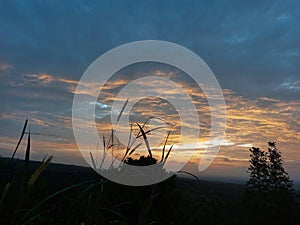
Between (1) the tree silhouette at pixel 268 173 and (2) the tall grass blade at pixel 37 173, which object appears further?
(1) the tree silhouette at pixel 268 173

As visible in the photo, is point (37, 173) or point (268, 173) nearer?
point (37, 173)

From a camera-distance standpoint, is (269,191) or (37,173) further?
(269,191)

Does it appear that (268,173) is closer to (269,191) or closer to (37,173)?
(269,191)

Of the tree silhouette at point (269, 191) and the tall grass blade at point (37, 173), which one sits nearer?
the tall grass blade at point (37, 173)

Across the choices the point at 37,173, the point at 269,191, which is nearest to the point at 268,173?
the point at 269,191

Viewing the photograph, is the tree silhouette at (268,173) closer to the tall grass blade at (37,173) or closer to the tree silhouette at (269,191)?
the tree silhouette at (269,191)

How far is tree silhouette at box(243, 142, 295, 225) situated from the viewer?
2501 cm

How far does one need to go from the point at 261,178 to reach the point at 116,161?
27.1 m

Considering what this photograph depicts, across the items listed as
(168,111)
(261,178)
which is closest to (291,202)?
(261,178)

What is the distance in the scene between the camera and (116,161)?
5.93 ft

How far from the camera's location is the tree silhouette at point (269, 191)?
25.0m

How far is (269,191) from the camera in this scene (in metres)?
26.0

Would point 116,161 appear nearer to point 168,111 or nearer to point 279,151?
point 168,111

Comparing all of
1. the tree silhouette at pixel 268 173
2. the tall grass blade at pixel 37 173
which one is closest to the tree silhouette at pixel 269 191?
the tree silhouette at pixel 268 173
